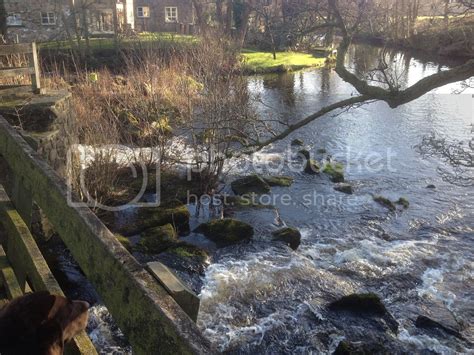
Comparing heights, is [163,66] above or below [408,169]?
above

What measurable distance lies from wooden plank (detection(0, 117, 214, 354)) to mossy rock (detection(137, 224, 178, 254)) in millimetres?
6601

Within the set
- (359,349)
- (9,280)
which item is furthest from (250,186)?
(9,280)

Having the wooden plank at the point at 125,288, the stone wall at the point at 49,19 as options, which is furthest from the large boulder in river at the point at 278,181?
the stone wall at the point at 49,19

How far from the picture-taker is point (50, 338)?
196 centimetres

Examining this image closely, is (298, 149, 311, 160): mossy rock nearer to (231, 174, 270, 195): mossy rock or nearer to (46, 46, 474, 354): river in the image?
(46, 46, 474, 354): river

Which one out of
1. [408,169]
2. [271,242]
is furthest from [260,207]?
[408,169]

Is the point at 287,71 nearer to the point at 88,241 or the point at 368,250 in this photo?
the point at 368,250

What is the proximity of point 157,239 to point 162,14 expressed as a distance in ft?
148

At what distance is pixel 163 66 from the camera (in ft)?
56.2

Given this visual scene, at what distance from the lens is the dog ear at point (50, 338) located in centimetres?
193

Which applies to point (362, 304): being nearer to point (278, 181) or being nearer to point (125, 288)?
point (278, 181)

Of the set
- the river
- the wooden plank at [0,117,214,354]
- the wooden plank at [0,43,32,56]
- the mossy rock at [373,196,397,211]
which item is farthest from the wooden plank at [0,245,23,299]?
the mossy rock at [373,196,397,211]

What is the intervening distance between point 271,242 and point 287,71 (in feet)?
79.4

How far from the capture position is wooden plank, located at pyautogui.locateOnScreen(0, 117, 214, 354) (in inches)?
56.2
